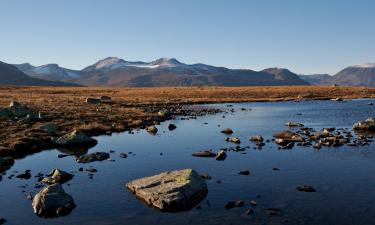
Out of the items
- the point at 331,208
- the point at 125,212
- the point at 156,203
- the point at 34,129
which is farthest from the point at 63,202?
the point at 34,129

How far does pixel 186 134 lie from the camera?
198 feet

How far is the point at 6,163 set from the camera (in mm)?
40469

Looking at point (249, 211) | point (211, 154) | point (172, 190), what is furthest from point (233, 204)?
point (211, 154)

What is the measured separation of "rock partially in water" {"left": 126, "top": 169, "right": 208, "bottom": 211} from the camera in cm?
2723

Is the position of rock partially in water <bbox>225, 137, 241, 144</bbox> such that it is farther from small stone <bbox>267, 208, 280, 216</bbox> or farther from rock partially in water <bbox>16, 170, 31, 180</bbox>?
small stone <bbox>267, 208, 280, 216</bbox>

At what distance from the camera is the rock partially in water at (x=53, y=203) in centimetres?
2675

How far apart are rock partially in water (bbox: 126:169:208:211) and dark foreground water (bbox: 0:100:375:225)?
0.73m

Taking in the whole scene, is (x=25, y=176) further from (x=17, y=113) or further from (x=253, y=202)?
(x=17, y=113)

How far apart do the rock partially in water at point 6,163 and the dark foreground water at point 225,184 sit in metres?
0.63

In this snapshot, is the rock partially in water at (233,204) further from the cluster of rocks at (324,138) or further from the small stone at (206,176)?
the cluster of rocks at (324,138)

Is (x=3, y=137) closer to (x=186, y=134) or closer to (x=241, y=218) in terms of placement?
(x=186, y=134)

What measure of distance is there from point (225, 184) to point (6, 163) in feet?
70.5

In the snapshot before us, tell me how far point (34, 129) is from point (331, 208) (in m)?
43.5

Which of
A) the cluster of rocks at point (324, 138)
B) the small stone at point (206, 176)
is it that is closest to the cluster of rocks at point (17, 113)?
the cluster of rocks at point (324, 138)
